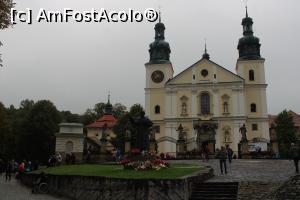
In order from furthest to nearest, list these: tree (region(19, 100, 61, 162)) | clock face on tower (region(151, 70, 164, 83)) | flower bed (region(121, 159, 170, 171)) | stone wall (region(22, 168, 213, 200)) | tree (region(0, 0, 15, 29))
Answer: clock face on tower (region(151, 70, 164, 83))
tree (region(19, 100, 61, 162))
flower bed (region(121, 159, 170, 171))
tree (region(0, 0, 15, 29))
stone wall (region(22, 168, 213, 200))

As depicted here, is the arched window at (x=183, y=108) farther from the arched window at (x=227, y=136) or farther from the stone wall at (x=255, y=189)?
the stone wall at (x=255, y=189)

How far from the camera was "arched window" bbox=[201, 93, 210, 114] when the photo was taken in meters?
56.7

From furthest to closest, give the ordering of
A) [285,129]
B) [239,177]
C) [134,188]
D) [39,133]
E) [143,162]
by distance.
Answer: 1. [285,129]
2. [39,133]
3. [143,162]
4. [239,177]
5. [134,188]

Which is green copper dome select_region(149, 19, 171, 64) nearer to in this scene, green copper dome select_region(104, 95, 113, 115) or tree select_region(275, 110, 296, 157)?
tree select_region(275, 110, 296, 157)

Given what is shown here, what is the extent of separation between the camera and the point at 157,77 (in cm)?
5997

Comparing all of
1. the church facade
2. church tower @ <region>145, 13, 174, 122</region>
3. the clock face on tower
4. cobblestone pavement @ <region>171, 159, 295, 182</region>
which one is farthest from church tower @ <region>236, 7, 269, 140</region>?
cobblestone pavement @ <region>171, 159, 295, 182</region>

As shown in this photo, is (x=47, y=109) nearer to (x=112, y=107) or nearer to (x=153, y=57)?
(x=153, y=57)

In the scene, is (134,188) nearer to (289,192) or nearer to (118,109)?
(289,192)

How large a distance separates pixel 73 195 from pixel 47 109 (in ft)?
139

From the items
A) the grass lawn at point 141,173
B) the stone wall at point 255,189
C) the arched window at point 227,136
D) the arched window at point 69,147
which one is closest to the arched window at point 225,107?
the arched window at point 227,136

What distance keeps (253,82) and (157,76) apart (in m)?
13.5

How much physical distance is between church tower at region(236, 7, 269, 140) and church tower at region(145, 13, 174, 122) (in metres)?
10.3

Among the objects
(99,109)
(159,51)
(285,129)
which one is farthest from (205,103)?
(99,109)

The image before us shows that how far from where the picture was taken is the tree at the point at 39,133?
55.4 meters
